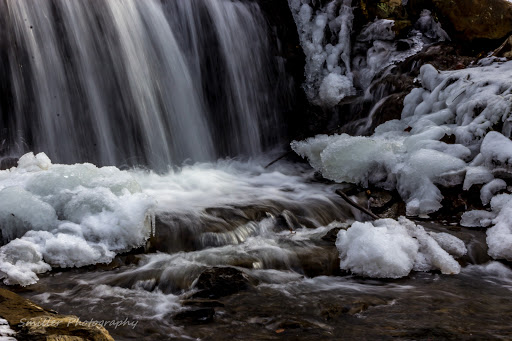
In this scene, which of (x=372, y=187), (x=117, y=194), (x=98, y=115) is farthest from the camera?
(x=98, y=115)

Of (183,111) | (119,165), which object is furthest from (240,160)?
(119,165)

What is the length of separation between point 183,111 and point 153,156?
2.83 feet

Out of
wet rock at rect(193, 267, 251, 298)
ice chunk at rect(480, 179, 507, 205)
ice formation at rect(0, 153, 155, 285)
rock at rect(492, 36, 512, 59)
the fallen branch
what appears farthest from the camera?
rock at rect(492, 36, 512, 59)

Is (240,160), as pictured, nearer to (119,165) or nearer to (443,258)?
(119,165)

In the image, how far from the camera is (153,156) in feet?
20.2

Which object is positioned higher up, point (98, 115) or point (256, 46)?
point (256, 46)

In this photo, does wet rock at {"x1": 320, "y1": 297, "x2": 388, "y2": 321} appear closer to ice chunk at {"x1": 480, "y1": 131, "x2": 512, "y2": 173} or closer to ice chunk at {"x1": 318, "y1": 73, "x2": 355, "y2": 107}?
ice chunk at {"x1": 480, "y1": 131, "x2": 512, "y2": 173}

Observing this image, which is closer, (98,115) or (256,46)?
(98,115)

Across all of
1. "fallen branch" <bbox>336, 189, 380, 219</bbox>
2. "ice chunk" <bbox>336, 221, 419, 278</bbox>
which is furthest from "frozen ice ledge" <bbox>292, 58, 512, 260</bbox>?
"ice chunk" <bbox>336, 221, 419, 278</bbox>

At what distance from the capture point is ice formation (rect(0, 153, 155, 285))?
3270 mm

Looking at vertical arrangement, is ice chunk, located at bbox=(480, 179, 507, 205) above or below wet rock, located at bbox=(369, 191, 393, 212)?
above

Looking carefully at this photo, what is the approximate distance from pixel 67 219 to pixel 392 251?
242 centimetres

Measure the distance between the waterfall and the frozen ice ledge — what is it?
1621 millimetres

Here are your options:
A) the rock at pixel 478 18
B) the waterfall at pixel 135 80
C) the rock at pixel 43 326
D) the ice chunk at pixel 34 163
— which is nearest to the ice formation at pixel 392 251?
the rock at pixel 43 326
